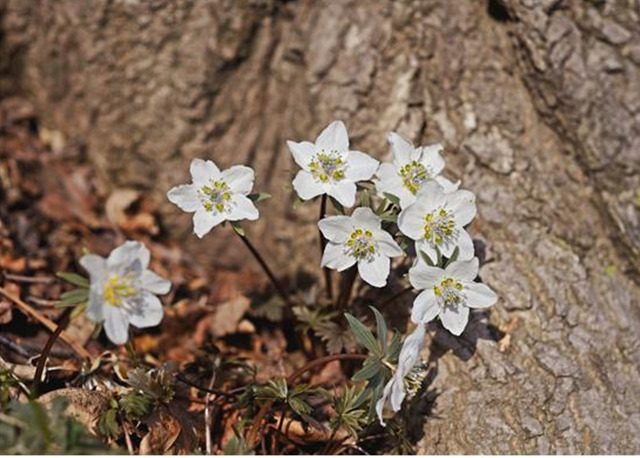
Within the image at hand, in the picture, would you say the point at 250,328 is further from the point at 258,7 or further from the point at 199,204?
the point at 258,7

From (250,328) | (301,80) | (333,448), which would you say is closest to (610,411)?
(333,448)

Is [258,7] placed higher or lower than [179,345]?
higher

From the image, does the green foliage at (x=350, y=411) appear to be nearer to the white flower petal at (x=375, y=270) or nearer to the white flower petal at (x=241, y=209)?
the white flower petal at (x=375, y=270)

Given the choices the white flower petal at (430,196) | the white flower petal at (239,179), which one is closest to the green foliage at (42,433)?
the white flower petal at (239,179)

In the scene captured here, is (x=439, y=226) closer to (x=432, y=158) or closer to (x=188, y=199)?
(x=432, y=158)

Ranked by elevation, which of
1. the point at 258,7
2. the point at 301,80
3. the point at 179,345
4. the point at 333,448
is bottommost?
the point at 179,345

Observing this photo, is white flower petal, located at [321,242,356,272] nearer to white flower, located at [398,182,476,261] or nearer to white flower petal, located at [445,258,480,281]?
white flower, located at [398,182,476,261]

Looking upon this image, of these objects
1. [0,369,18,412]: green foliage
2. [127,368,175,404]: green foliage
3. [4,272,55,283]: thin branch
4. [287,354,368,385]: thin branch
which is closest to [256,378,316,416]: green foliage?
[287,354,368,385]: thin branch

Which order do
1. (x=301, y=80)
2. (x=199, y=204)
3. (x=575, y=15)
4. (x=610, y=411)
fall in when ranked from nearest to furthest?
(x=199, y=204) → (x=610, y=411) → (x=575, y=15) → (x=301, y=80)
